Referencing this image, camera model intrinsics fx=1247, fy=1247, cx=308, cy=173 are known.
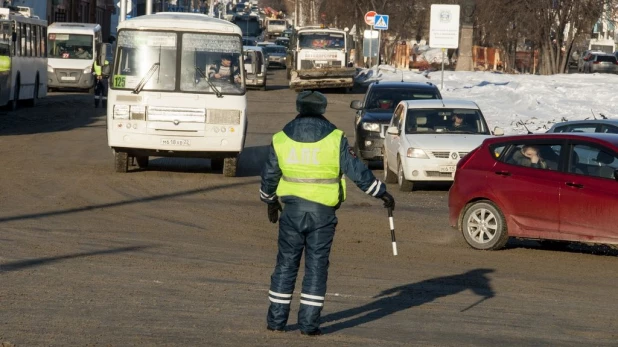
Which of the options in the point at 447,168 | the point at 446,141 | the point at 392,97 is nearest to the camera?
the point at 447,168

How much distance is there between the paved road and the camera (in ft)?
29.1

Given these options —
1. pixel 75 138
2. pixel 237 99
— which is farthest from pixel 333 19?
pixel 237 99

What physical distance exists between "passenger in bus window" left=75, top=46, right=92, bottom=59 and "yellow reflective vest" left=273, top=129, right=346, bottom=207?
39.9 m

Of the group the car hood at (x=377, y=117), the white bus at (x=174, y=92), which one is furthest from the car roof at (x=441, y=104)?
the white bus at (x=174, y=92)

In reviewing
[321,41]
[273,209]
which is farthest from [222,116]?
[321,41]

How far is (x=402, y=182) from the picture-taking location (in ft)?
66.9

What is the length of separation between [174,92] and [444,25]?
18.3 m

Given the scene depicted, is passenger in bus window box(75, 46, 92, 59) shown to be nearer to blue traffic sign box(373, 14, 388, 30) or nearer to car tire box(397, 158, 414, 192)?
blue traffic sign box(373, 14, 388, 30)

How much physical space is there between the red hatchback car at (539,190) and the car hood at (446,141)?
512 centimetres

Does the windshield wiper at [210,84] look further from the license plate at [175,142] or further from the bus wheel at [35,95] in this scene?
the bus wheel at [35,95]

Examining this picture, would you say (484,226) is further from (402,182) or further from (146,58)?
(146,58)

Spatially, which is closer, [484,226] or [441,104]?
[484,226]

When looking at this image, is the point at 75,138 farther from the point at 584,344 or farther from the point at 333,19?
the point at 333,19

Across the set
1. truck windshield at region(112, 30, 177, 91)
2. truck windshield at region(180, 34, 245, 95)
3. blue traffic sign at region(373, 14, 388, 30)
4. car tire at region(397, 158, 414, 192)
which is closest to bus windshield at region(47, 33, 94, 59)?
blue traffic sign at region(373, 14, 388, 30)
